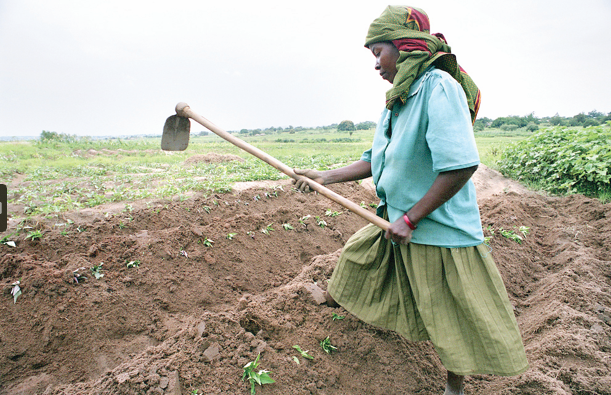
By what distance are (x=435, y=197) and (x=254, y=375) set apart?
1.29 meters

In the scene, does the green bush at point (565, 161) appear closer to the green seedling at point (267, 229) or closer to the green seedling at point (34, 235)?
the green seedling at point (267, 229)

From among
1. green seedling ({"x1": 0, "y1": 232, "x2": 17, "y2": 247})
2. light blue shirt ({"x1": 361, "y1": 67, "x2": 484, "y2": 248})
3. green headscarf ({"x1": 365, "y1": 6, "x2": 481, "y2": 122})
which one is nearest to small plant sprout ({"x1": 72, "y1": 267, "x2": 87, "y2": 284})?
green seedling ({"x1": 0, "y1": 232, "x2": 17, "y2": 247})

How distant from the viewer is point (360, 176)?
2.35 meters

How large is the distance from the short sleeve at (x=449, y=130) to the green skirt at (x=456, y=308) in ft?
1.49

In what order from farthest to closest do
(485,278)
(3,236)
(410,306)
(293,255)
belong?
(293,255) < (3,236) < (410,306) < (485,278)

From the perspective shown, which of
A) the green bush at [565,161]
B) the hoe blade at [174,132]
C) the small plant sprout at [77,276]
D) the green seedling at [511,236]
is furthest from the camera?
the green bush at [565,161]

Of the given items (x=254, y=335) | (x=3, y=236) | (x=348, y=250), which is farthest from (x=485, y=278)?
(x=3, y=236)

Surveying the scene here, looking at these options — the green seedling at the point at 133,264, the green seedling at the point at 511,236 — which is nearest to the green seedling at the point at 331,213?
the green seedling at the point at 511,236

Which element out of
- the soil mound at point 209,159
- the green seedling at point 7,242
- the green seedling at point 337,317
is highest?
the soil mound at point 209,159

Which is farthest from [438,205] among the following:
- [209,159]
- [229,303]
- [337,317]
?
[209,159]

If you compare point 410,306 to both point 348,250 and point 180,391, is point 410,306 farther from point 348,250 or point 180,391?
point 180,391

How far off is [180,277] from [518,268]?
337cm

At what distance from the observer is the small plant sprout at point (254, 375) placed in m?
1.84

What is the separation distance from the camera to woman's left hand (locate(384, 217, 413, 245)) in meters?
1.71
